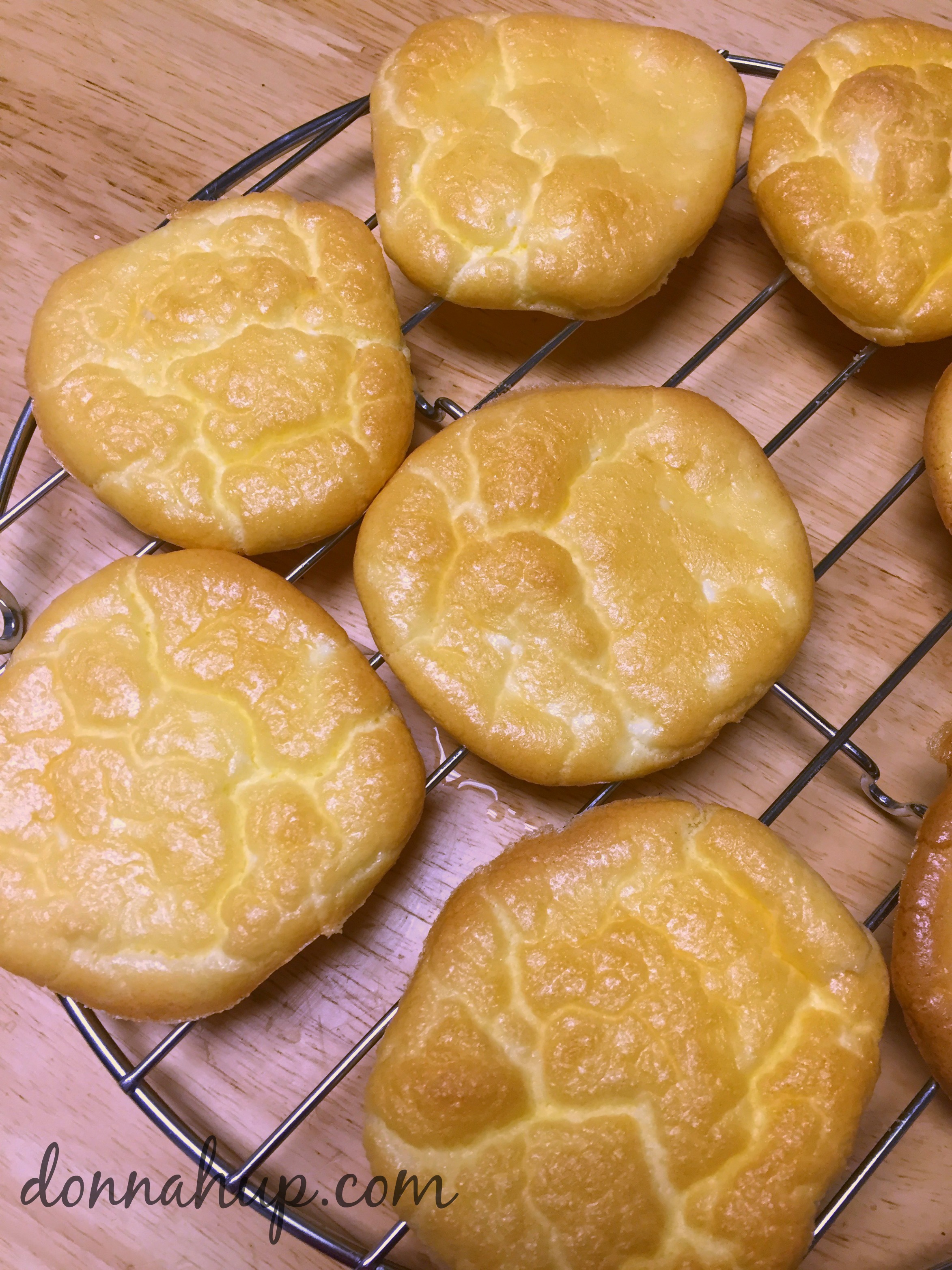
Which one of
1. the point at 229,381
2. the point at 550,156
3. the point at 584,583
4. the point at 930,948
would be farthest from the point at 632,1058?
the point at 550,156

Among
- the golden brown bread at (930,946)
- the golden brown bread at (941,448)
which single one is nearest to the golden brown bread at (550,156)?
the golden brown bread at (941,448)

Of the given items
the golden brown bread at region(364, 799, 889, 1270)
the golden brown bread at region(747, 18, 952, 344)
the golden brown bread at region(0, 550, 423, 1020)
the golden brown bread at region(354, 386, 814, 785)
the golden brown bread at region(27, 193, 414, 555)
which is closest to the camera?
the golden brown bread at region(364, 799, 889, 1270)

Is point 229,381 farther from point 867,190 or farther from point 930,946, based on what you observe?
point 930,946

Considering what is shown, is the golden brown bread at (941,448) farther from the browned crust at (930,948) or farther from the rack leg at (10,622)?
the rack leg at (10,622)

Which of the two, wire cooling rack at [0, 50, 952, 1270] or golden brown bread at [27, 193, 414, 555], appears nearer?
wire cooling rack at [0, 50, 952, 1270]

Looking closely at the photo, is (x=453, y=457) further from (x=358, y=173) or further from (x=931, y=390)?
(x=931, y=390)

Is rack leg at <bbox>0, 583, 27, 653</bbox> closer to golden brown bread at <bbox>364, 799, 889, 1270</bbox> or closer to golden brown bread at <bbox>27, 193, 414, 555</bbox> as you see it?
golden brown bread at <bbox>27, 193, 414, 555</bbox>

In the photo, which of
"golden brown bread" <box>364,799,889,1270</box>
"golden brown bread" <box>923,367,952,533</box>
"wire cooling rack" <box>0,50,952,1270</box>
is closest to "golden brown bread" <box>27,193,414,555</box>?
"wire cooling rack" <box>0,50,952,1270</box>
